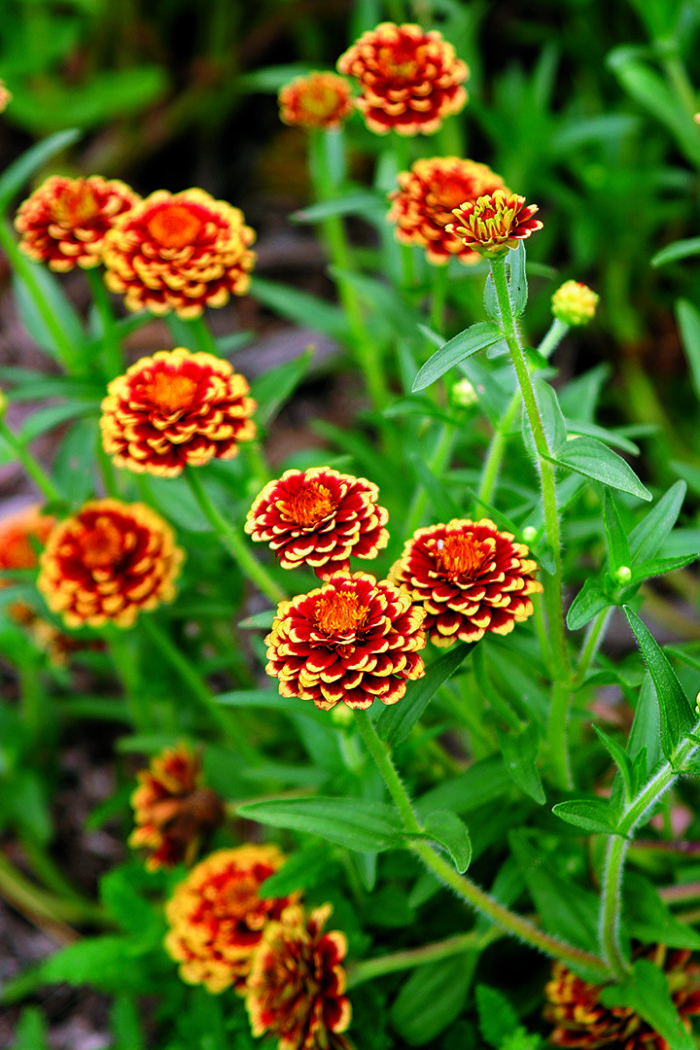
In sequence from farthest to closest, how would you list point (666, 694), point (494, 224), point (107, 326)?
point (107, 326) → point (666, 694) → point (494, 224)

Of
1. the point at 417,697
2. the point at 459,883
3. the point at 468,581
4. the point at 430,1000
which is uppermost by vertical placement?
the point at 468,581

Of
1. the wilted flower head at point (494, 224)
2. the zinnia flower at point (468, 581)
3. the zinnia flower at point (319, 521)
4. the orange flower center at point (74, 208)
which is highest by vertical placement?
the wilted flower head at point (494, 224)

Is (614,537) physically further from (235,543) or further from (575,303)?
(235,543)

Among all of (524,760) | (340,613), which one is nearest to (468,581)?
(340,613)

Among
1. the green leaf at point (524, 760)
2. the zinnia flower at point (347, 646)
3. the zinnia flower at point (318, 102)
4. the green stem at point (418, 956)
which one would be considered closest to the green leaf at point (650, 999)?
the green stem at point (418, 956)

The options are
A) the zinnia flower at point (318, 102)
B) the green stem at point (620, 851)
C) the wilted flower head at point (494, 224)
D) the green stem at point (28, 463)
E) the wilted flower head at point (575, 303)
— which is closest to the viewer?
the wilted flower head at point (494, 224)

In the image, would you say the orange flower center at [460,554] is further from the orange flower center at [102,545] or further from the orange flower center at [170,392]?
the orange flower center at [102,545]

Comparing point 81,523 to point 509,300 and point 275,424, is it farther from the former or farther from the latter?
point 275,424

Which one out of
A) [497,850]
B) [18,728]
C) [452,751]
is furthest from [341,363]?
[497,850]
